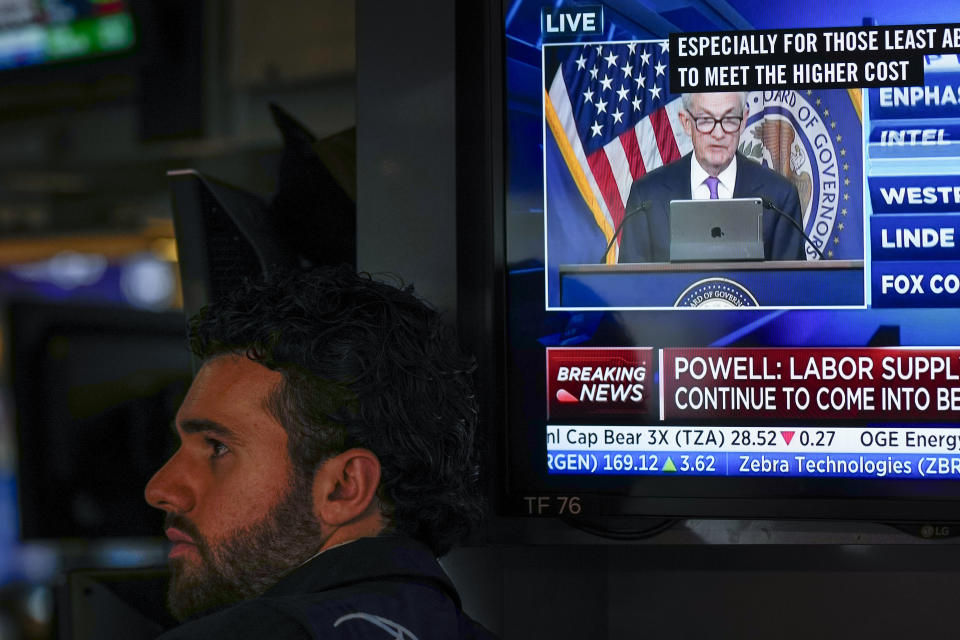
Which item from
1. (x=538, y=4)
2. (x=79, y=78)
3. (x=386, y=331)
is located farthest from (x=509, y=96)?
(x=79, y=78)

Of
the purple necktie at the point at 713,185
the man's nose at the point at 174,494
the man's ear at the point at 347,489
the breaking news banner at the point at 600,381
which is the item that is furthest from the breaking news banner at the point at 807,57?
the man's nose at the point at 174,494

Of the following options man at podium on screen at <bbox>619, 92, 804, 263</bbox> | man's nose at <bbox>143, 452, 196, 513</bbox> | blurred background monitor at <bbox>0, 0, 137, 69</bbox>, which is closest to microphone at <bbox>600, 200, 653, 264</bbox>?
man at podium on screen at <bbox>619, 92, 804, 263</bbox>

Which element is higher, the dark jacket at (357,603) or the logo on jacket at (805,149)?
the logo on jacket at (805,149)

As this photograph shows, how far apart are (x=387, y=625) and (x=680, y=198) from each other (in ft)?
2.06

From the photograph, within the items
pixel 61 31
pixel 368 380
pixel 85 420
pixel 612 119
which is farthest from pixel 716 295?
pixel 61 31

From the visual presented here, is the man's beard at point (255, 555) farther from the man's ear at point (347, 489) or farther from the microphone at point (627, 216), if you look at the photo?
the microphone at point (627, 216)

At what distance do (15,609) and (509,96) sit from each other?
4.15m

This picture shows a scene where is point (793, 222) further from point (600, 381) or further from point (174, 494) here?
→ point (174, 494)

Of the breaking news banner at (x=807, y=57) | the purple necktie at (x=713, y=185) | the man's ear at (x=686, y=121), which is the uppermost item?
the breaking news banner at (x=807, y=57)

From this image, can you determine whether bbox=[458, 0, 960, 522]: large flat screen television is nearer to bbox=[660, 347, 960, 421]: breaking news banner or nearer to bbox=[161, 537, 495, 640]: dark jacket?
bbox=[660, 347, 960, 421]: breaking news banner

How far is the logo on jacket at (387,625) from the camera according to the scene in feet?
3.03

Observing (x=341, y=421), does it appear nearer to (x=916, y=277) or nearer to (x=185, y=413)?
(x=185, y=413)

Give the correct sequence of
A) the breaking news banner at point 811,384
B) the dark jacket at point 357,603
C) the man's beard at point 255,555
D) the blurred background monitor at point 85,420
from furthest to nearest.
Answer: the blurred background monitor at point 85,420 → the breaking news banner at point 811,384 → the man's beard at point 255,555 → the dark jacket at point 357,603

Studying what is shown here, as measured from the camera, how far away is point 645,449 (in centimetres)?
133
